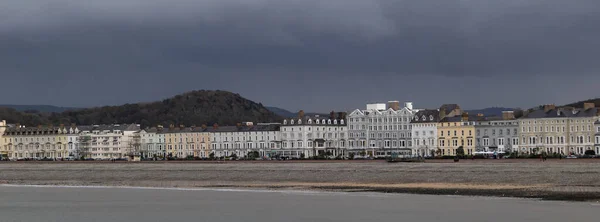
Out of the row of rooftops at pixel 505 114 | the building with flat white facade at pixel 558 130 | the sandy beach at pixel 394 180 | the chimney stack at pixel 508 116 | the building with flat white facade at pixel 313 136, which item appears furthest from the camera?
the building with flat white facade at pixel 313 136

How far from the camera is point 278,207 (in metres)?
35.6

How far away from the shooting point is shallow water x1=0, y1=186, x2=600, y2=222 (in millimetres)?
31500

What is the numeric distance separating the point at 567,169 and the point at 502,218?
28.1m

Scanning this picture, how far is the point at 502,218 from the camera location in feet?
99.1

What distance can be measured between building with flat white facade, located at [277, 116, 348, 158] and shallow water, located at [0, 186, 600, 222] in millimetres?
84099

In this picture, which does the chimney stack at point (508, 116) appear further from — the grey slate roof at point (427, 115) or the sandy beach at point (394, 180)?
the sandy beach at point (394, 180)

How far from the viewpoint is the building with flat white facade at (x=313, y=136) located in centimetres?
12962

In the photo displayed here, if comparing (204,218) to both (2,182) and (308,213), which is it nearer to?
(308,213)

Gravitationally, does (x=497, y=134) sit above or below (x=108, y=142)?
below

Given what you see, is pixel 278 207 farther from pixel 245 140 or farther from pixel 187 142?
pixel 187 142

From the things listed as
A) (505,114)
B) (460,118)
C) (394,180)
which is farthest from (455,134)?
(394,180)

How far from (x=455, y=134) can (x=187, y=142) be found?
4223 cm

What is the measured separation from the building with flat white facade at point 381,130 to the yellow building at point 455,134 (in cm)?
493

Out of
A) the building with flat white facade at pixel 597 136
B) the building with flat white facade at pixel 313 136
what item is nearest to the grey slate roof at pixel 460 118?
the building with flat white facade at pixel 597 136
